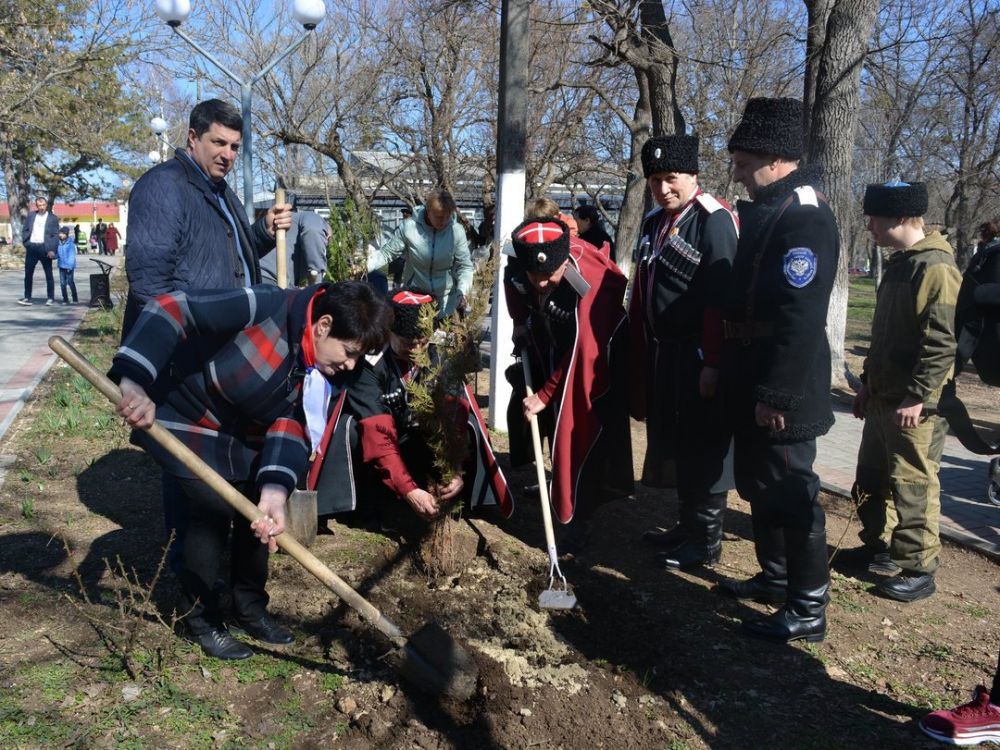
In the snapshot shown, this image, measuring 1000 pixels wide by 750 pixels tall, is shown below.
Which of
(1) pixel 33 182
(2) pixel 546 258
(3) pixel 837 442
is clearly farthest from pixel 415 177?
(1) pixel 33 182

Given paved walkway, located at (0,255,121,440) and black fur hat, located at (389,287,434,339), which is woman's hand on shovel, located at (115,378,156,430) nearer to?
black fur hat, located at (389,287,434,339)

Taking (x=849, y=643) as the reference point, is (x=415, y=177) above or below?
above

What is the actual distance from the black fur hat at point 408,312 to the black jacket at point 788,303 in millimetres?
1464

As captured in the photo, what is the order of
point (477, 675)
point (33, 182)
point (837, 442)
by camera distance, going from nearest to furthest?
point (477, 675)
point (837, 442)
point (33, 182)

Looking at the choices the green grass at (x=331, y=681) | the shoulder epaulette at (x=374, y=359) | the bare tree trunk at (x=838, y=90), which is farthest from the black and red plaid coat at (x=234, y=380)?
the bare tree trunk at (x=838, y=90)

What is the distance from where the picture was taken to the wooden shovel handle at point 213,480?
8.16 feet

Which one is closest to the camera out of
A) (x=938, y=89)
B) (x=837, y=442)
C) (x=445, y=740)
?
(x=445, y=740)

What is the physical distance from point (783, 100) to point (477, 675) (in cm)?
257

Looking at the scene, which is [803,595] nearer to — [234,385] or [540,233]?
[540,233]

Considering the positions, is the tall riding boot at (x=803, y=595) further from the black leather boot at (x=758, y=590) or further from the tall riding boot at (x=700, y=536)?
the tall riding boot at (x=700, y=536)

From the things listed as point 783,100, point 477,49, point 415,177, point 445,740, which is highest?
point 477,49

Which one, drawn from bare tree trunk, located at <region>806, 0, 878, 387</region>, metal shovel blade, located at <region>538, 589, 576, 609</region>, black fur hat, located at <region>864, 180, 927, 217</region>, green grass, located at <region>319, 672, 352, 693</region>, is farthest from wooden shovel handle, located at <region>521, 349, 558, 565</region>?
bare tree trunk, located at <region>806, 0, 878, 387</region>

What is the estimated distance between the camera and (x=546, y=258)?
3.77m

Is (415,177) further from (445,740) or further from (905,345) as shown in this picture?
(445,740)
